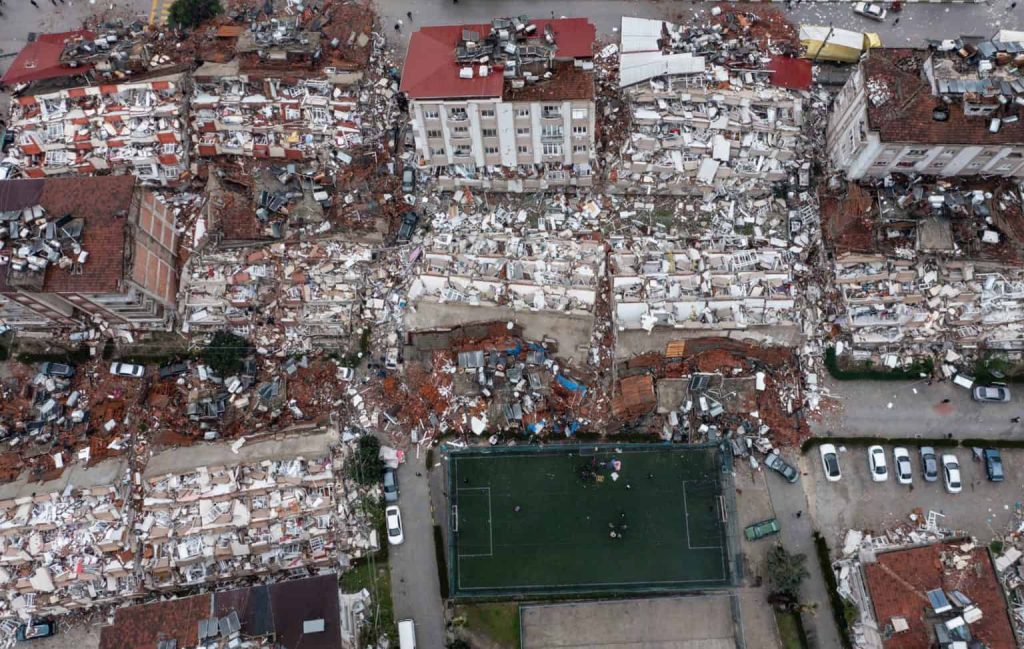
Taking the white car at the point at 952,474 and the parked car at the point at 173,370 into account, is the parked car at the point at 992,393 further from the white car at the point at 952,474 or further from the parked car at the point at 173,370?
the parked car at the point at 173,370

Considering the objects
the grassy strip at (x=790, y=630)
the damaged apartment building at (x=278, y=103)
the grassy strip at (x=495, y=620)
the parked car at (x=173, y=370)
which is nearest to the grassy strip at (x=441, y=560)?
the grassy strip at (x=495, y=620)

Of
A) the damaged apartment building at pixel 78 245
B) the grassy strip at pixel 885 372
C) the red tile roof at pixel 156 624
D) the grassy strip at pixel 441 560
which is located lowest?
the red tile roof at pixel 156 624

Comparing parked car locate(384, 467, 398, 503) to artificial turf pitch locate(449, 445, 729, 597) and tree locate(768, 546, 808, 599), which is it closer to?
artificial turf pitch locate(449, 445, 729, 597)

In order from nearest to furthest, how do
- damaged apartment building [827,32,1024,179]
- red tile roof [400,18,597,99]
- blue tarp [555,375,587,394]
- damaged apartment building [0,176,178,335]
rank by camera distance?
damaged apartment building [0,176,178,335], damaged apartment building [827,32,1024,179], red tile roof [400,18,597,99], blue tarp [555,375,587,394]

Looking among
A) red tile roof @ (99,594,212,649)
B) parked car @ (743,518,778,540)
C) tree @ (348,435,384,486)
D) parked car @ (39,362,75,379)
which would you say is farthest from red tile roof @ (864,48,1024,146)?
parked car @ (39,362,75,379)

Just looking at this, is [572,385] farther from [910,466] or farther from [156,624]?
[156,624]

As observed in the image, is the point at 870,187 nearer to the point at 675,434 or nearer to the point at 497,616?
the point at 675,434

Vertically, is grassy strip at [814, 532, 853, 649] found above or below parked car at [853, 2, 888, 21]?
below
